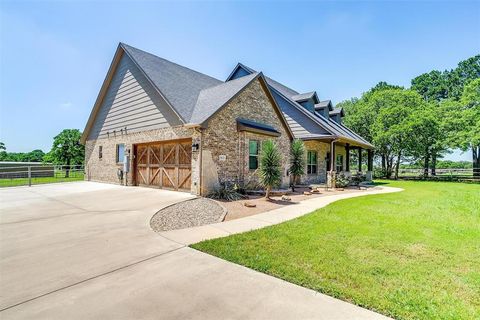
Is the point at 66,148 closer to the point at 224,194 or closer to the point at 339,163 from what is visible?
the point at 224,194

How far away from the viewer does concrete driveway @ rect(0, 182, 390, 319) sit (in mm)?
2670

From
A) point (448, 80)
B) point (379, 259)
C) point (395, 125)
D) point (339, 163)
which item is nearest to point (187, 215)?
point (379, 259)

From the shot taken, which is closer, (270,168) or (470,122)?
(270,168)

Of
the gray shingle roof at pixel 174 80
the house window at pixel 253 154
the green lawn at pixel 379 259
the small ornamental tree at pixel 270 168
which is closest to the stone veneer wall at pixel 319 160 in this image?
the house window at pixel 253 154

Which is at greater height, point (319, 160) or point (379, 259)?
point (319, 160)

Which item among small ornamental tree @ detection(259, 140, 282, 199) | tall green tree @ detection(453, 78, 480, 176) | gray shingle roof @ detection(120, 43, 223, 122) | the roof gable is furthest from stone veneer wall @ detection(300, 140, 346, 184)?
tall green tree @ detection(453, 78, 480, 176)

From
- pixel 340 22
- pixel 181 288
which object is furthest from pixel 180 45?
pixel 181 288

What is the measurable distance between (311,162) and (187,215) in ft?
45.3

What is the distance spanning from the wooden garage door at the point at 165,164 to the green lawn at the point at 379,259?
6626 mm

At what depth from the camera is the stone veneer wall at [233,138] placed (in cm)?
1076

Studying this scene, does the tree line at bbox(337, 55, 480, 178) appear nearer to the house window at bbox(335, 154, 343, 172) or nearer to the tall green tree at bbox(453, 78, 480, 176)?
the tall green tree at bbox(453, 78, 480, 176)

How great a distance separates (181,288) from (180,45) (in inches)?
556

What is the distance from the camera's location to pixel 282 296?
2.99 meters

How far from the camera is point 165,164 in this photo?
12.6 metres
